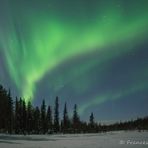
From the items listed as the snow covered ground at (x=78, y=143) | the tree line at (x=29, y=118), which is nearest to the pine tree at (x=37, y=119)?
the tree line at (x=29, y=118)

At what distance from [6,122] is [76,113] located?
3970 centimetres

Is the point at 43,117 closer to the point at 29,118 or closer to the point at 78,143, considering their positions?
the point at 29,118

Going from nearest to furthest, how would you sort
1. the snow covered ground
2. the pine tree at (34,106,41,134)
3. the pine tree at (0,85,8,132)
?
the snow covered ground < the pine tree at (0,85,8,132) < the pine tree at (34,106,41,134)

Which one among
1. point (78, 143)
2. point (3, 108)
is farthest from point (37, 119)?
point (78, 143)

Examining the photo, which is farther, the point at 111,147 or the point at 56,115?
the point at 56,115

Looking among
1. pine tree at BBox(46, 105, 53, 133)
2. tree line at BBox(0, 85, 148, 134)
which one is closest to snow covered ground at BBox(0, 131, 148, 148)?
tree line at BBox(0, 85, 148, 134)

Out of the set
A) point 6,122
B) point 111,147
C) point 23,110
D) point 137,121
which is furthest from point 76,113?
point 111,147

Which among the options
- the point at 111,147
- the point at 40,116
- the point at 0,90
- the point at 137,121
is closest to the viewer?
the point at 111,147

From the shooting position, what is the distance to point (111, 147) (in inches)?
931

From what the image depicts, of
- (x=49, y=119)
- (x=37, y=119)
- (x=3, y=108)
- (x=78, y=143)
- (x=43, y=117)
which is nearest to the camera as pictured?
(x=78, y=143)

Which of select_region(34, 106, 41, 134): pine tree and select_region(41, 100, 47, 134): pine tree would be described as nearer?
select_region(34, 106, 41, 134): pine tree

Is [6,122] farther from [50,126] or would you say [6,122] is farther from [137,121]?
[137,121]

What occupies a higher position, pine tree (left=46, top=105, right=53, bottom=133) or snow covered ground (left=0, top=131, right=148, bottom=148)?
pine tree (left=46, top=105, right=53, bottom=133)

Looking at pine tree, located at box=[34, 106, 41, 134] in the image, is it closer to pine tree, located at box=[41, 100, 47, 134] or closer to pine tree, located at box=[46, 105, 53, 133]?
pine tree, located at box=[41, 100, 47, 134]
